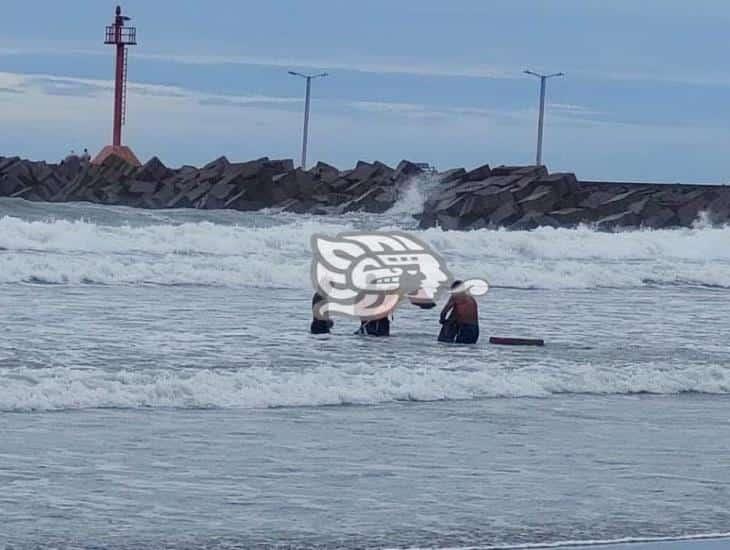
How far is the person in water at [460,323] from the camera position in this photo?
53.9 ft

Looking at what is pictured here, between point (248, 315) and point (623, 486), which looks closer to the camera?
point (623, 486)

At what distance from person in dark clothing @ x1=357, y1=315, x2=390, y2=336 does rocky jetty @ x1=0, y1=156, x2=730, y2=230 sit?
2803 centimetres

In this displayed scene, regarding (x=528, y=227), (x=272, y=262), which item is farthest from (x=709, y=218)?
(x=272, y=262)

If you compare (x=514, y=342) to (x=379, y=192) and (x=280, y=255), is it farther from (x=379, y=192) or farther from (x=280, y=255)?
(x=379, y=192)

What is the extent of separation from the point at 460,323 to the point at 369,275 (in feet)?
5.37

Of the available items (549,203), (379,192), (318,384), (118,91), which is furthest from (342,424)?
(118,91)

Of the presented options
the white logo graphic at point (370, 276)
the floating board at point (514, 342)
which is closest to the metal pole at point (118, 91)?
the white logo graphic at point (370, 276)

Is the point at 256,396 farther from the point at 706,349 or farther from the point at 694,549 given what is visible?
the point at 706,349

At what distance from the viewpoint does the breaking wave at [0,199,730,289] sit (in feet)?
82.4

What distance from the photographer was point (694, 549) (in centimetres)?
661

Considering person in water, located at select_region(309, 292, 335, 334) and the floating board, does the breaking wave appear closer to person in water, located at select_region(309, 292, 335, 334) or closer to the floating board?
person in water, located at select_region(309, 292, 335, 334)

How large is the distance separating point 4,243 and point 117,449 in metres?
21.7

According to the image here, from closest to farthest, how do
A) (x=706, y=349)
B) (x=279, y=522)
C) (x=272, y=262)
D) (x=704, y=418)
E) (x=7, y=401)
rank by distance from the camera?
(x=279, y=522)
(x=7, y=401)
(x=704, y=418)
(x=706, y=349)
(x=272, y=262)

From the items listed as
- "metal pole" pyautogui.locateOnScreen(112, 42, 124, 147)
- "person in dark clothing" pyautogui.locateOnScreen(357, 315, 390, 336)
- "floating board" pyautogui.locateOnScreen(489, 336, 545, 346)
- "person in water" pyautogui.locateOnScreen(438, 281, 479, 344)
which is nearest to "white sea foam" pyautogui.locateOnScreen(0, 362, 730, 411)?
"floating board" pyautogui.locateOnScreen(489, 336, 545, 346)
